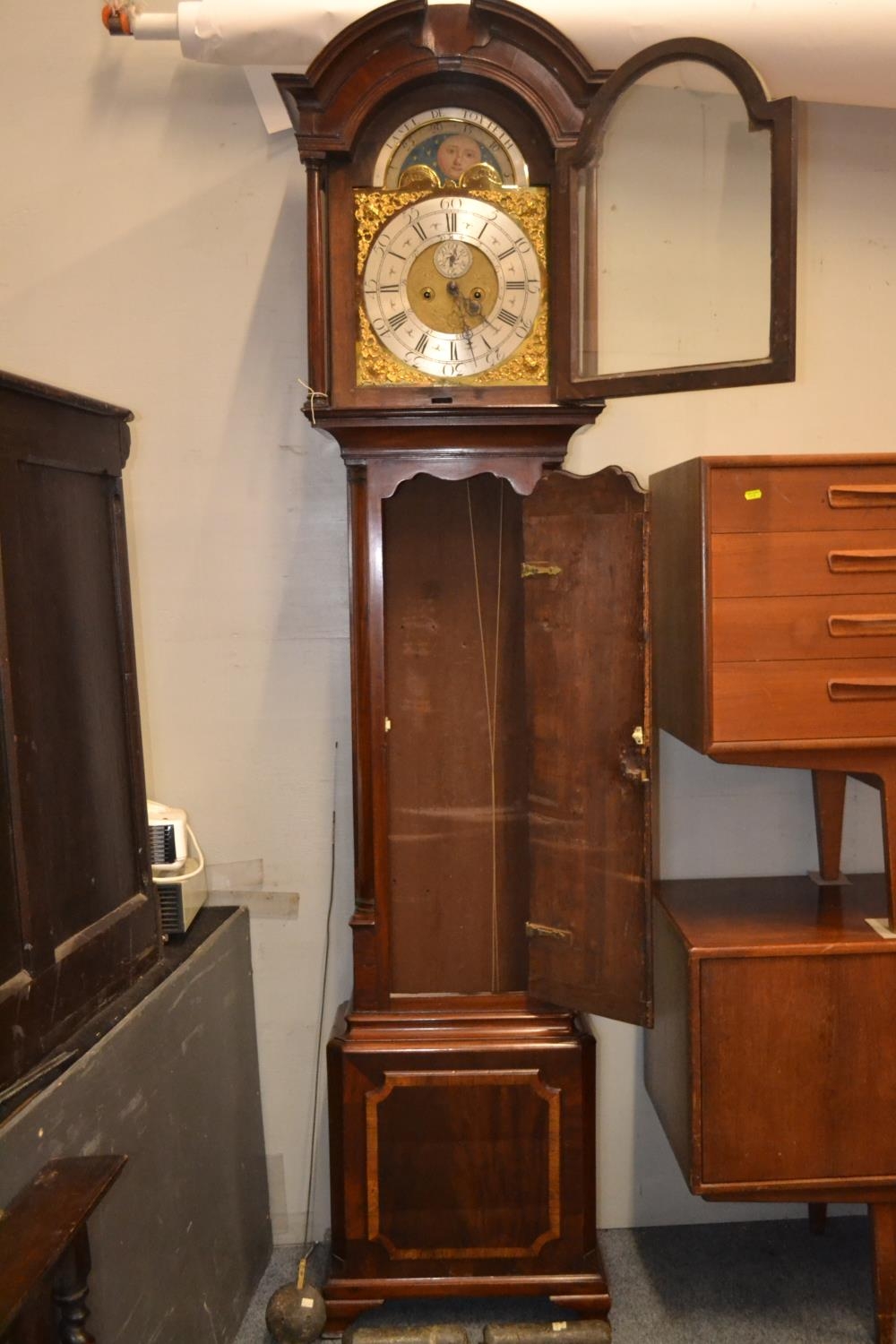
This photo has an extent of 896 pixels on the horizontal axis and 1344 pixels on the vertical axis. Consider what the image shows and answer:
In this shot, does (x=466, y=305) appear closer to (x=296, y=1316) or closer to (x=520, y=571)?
(x=520, y=571)

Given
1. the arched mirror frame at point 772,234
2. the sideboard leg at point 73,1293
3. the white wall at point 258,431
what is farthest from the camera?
the white wall at point 258,431

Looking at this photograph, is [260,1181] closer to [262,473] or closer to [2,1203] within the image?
[2,1203]

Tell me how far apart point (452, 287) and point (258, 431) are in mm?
513

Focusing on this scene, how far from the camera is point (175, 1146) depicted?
5.48 ft

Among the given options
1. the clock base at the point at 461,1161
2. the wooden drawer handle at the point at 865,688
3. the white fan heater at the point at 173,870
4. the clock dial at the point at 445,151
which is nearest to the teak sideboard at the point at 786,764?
the wooden drawer handle at the point at 865,688

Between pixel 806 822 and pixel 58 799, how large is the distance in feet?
4.87

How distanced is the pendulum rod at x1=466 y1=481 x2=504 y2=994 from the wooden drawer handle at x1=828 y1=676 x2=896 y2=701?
653mm

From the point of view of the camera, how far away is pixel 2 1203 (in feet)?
3.87

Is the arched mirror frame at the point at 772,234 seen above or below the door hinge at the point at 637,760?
Answer: above

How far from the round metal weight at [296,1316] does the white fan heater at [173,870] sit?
642 mm

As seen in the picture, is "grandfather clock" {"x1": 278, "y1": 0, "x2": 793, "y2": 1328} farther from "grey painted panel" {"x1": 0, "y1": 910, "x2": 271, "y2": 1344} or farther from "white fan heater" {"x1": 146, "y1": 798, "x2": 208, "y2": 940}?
"white fan heater" {"x1": 146, "y1": 798, "x2": 208, "y2": 940}

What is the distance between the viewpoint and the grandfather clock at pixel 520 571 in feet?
5.58

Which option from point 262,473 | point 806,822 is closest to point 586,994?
point 806,822

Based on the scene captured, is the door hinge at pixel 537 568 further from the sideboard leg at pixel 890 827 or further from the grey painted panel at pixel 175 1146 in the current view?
the grey painted panel at pixel 175 1146
